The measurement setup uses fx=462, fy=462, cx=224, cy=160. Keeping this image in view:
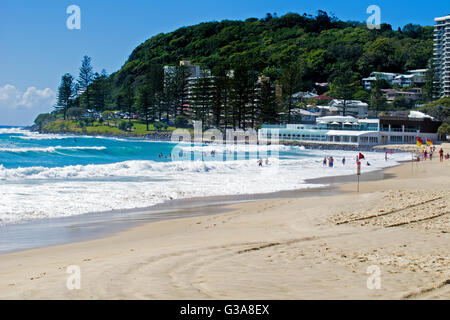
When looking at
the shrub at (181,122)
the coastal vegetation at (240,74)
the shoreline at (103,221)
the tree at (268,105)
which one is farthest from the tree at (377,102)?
the shoreline at (103,221)

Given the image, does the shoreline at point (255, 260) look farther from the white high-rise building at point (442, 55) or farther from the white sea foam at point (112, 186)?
the white high-rise building at point (442, 55)

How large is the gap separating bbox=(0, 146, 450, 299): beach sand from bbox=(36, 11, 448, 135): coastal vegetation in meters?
66.8

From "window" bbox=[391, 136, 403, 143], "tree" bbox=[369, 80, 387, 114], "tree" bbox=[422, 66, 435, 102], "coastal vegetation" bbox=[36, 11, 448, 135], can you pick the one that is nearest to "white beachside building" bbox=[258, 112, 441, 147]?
"window" bbox=[391, 136, 403, 143]

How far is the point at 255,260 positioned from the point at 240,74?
72.8 m

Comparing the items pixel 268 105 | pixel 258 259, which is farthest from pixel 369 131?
pixel 258 259

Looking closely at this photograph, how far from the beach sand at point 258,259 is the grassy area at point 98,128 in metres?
81.0

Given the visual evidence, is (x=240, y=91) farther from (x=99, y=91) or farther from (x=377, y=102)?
(x=99, y=91)

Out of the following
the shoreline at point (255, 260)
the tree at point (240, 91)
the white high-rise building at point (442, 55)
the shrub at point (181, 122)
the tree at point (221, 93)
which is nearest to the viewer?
the shoreline at point (255, 260)

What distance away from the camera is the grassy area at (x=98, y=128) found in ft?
304

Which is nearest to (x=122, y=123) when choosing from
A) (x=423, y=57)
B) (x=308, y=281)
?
(x=423, y=57)

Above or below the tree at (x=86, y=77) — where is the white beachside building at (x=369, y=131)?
below

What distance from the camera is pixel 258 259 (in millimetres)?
6648

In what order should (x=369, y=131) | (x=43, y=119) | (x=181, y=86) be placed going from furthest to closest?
1. (x=43, y=119)
2. (x=181, y=86)
3. (x=369, y=131)

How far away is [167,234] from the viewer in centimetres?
1007
